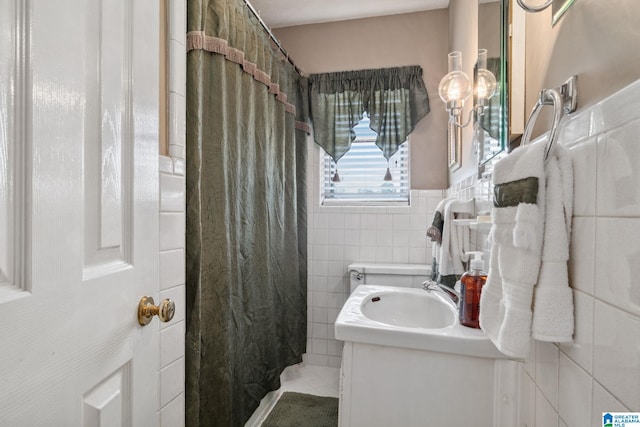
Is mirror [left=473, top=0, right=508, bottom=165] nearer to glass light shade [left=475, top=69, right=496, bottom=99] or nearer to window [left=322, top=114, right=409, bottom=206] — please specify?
glass light shade [left=475, top=69, right=496, bottom=99]

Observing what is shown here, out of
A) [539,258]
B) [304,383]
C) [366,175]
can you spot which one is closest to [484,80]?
[539,258]

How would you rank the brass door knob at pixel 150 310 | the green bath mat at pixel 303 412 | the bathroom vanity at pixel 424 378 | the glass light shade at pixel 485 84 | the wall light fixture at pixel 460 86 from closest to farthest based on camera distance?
the brass door knob at pixel 150 310
the bathroom vanity at pixel 424 378
the glass light shade at pixel 485 84
the wall light fixture at pixel 460 86
the green bath mat at pixel 303 412

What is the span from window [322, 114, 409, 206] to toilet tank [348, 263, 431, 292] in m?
0.51

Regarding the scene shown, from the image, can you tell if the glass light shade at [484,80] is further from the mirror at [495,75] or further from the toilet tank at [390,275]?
the toilet tank at [390,275]

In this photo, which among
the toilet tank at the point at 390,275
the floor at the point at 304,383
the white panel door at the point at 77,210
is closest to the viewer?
the white panel door at the point at 77,210

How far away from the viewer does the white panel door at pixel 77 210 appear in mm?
404

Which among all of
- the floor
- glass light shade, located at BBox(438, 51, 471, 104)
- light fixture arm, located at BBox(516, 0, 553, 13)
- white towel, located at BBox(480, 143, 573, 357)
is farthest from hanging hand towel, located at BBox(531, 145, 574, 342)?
the floor

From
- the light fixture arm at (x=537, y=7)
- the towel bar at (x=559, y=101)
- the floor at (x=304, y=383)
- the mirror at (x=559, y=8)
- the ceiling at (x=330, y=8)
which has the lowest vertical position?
the floor at (x=304, y=383)

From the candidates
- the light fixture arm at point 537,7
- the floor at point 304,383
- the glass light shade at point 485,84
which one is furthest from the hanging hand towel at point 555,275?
the floor at point 304,383

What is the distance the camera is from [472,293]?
96 centimetres

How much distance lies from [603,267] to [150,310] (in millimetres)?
806

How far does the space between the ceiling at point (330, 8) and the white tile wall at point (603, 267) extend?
1.97m

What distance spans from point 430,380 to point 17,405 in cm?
90

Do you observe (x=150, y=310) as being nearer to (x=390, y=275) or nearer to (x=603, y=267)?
(x=603, y=267)
